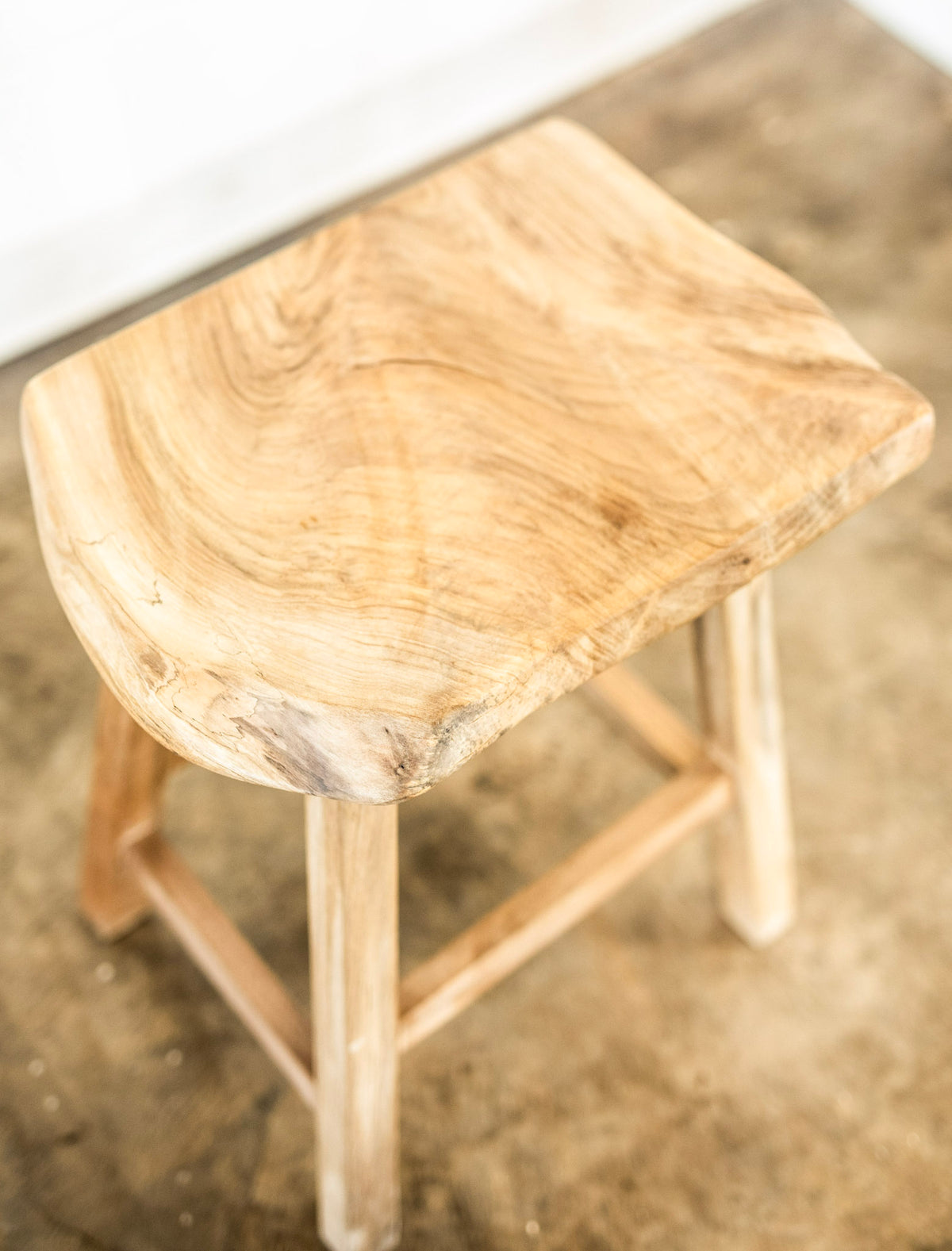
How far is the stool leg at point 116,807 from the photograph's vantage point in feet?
2.92

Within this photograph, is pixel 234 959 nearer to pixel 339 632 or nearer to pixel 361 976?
pixel 361 976

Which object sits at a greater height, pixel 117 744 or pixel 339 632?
pixel 339 632

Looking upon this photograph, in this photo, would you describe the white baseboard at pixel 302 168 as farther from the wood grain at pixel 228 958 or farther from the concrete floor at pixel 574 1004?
the wood grain at pixel 228 958

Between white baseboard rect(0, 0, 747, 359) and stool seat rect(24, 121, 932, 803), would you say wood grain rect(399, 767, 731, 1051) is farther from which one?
white baseboard rect(0, 0, 747, 359)

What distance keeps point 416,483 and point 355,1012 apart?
34 centimetres

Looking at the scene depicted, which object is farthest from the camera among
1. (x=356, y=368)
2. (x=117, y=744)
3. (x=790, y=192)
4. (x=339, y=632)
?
(x=790, y=192)

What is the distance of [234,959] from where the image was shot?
Result: 0.92 meters

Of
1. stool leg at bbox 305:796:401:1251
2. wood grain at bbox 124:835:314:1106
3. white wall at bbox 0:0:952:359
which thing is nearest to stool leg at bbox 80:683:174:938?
wood grain at bbox 124:835:314:1106

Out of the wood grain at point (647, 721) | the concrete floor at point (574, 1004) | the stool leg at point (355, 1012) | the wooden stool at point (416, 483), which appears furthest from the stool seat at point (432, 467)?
the concrete floor at point (574, 1004)

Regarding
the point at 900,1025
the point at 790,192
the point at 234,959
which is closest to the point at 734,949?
the point at 900,1025

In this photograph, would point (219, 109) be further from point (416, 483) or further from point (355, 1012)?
point (355, 1012)

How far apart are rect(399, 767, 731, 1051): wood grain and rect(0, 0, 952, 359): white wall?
0.95 m

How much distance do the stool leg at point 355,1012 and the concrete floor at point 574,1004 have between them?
10 cm

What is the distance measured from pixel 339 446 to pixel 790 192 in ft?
4.11
